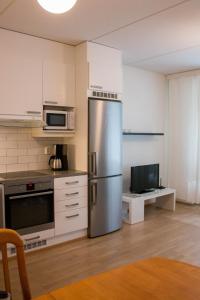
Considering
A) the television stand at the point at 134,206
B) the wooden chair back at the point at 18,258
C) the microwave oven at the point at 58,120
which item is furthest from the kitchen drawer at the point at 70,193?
the wooden chair back at the point at 18,258

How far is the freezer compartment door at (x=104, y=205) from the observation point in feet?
12.1

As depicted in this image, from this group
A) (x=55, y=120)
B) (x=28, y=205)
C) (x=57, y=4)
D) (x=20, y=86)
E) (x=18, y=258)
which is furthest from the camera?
(x=55, y=120)

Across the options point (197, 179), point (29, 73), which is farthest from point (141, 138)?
point (29, 73)

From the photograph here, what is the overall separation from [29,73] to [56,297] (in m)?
2.85

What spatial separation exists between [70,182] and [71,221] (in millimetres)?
516

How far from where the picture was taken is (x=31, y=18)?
288cm

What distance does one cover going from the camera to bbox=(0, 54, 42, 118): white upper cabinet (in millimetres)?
3152

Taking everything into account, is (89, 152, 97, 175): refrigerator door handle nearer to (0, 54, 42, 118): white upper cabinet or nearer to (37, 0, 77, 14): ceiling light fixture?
(0, 54, 42, 118): white upper cabinet

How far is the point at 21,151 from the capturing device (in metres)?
3.65

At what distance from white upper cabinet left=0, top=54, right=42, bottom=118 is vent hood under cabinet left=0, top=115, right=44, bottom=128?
0.04m

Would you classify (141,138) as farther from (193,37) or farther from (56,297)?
(56,297)

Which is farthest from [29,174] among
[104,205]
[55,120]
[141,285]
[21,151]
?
[141,285]

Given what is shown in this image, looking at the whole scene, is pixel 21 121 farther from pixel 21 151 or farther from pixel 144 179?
pixel 144 179

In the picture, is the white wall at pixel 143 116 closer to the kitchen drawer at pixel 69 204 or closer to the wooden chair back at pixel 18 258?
the kitchen drawer at pixel 69 204
